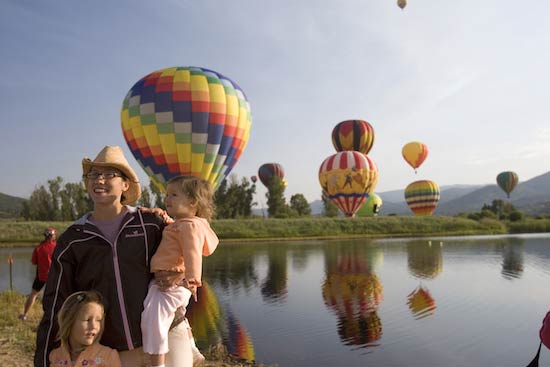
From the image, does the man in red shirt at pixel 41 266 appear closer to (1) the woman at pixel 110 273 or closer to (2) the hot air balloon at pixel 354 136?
(1) the woman at pixel 110 273

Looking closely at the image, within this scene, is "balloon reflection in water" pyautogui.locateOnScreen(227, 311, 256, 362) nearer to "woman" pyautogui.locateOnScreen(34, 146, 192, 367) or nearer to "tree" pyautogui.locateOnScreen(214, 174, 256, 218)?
"woman" pyautogui.locateOnScreen(34, 146, 192, 367)

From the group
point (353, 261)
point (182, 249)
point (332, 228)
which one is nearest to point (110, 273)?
point (182, 249)

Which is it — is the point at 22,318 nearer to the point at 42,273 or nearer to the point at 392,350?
the point at 42,273

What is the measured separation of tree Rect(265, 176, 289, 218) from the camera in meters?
57.5

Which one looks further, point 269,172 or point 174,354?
point 269,172

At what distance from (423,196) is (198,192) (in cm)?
5219

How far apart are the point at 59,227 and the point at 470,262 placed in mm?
26955

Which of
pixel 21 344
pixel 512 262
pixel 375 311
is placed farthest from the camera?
pixel 512 262

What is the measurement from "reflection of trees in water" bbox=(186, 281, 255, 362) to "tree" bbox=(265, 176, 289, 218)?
153 ft

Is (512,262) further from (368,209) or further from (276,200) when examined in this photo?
(276,200)

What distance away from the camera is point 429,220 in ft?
131

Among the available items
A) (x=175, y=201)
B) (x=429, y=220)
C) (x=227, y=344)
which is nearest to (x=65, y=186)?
(x=429, y=220)

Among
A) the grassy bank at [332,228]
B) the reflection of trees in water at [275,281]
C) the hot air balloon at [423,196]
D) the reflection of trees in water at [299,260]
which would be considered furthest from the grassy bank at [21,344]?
the hot air balloon at [423,196]

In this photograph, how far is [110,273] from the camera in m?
2.26
